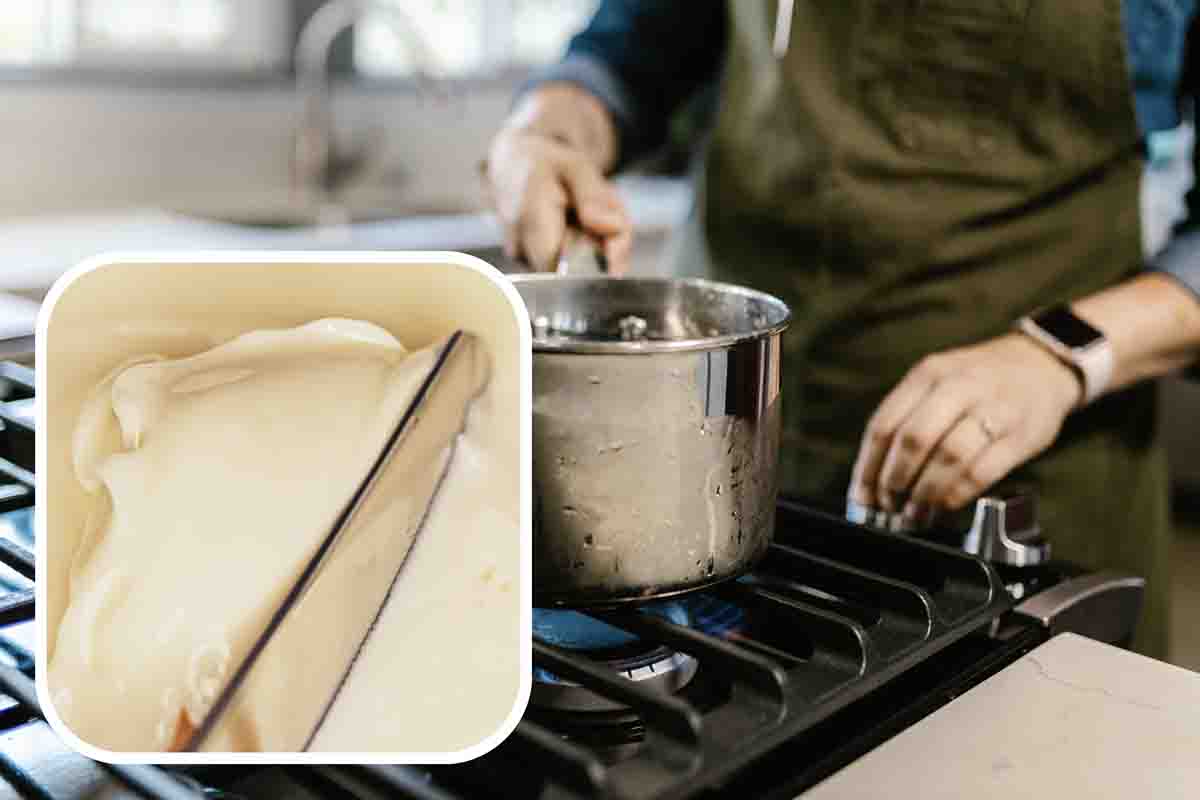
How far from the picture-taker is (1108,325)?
2.74 feet

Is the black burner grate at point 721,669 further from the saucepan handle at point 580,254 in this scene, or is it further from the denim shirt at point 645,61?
the denim shirt at point 645,61

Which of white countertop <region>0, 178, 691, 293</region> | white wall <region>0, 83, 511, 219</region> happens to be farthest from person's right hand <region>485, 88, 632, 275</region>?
white wall <region>0, 83, 511, 219</region>

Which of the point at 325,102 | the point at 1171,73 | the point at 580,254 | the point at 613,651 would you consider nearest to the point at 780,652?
the point at 613,651

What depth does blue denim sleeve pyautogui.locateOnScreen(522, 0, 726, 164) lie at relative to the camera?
3.72 feet

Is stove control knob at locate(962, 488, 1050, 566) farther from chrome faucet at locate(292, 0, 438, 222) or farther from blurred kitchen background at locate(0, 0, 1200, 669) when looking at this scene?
chrome faucet at locate(292, 0, 438, 222)

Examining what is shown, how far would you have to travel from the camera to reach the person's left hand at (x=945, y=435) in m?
0.68

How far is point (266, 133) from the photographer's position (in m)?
2.42

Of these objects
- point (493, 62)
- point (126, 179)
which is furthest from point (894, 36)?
point (493, 62)

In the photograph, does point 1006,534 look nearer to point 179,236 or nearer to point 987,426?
point 987,426

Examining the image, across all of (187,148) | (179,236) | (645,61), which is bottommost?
(179,236)

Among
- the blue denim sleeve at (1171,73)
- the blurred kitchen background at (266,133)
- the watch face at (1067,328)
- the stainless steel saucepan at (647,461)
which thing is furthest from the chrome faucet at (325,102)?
the stainless steel saucepan at (647,461)

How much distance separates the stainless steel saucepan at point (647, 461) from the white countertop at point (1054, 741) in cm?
10

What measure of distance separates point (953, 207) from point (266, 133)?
5.69 feet

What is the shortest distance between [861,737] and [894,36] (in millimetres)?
662
